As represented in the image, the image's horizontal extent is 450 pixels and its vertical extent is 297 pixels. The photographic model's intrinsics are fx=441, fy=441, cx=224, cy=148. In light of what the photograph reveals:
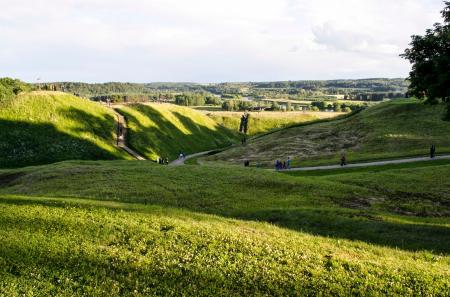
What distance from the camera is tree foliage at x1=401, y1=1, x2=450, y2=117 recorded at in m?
31.2

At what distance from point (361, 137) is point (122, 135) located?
220 feet

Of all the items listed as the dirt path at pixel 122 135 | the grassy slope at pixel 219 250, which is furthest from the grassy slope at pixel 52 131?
the grassy slope at pixel 219 250

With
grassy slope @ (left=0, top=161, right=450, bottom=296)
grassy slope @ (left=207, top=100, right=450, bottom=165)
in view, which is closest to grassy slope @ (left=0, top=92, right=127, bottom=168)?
grassy slope @ (left=207, top=100, right=450, bottom=165)

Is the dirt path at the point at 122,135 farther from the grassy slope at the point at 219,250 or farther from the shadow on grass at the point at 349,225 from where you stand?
the shadow on grass at the point at 349,225

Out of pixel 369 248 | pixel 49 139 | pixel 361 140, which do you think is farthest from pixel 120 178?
pixel 361 140

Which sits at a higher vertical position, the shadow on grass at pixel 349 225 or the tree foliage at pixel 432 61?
the tree foliage at pixel 432 61

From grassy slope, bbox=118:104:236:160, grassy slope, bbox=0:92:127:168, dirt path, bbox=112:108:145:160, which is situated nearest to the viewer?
grassy slope, bbox=0:92:127:168

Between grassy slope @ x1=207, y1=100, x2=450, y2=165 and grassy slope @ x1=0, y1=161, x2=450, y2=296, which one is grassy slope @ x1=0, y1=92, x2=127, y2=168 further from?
grassy slope @ x1=0, y1=161, x2=450, y2=296

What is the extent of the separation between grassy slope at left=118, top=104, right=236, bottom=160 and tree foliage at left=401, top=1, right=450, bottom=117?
9058 centimetres

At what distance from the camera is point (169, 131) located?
14575 centimetres

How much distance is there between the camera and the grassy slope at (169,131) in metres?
128

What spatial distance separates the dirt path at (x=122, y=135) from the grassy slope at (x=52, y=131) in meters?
2.13

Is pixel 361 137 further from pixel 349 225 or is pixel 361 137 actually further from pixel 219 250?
pixel 219 250

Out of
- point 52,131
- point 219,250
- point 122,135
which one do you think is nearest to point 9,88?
point 52,131
